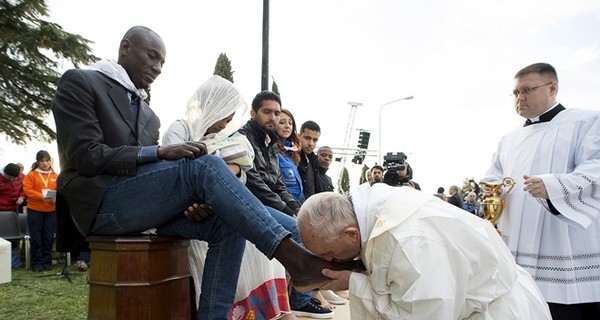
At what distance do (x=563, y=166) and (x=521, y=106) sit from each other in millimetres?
529

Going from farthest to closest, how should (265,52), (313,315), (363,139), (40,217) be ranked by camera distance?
(363,139)
(40,217)
(265,52)
(313,315)

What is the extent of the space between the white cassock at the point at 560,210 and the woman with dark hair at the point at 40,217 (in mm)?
6382

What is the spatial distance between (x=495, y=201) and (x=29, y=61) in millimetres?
12382

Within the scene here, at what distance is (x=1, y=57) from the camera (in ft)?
38.6

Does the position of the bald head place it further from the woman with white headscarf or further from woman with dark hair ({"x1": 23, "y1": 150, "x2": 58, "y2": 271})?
woman with dark hair ({"x1": 23, "y1": 150, "x2": 58, "y2": 271})

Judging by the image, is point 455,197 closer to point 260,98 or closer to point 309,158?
A: point 309,158

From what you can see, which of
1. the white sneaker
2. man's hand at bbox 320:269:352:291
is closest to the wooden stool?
man's hand at bbox 320:269:352:291

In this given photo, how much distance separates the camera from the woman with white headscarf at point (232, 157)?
293 cm

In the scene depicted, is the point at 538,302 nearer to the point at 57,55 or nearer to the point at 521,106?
the point at 521,106

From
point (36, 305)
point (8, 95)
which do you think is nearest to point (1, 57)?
point (8, 95)

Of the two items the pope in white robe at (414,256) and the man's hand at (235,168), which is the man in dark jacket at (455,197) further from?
the pope in white robe at (414,256)

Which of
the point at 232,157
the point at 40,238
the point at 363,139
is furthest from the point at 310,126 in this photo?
the point at 363,139

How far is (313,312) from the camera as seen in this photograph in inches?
151

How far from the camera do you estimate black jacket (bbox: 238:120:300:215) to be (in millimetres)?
3582
